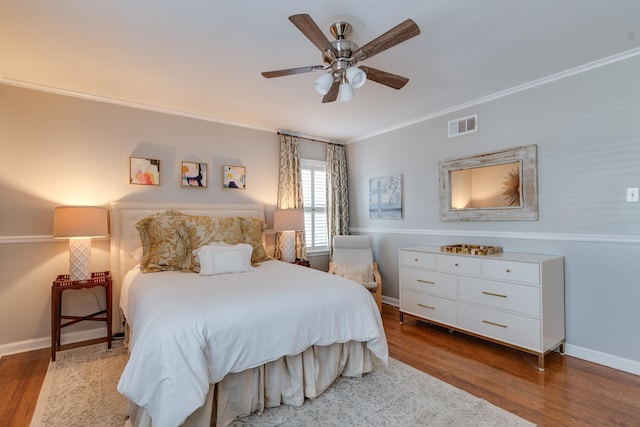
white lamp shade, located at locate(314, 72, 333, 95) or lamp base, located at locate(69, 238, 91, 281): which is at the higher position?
white lamp shade, located at locate(314, 72, 333, 95)

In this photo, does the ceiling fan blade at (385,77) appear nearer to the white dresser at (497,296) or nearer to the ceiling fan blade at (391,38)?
the ceiling fan blade at (391,38)

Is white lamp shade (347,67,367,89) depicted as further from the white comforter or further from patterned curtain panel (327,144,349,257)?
patterned curtain panel (327,144,349,257)

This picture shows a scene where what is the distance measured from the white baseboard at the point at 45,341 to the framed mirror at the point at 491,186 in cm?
408

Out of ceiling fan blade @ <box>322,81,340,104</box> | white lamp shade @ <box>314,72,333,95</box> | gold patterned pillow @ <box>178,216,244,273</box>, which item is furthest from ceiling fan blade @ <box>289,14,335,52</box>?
gold patterned pillow @ <box>178,216,244,273</box>

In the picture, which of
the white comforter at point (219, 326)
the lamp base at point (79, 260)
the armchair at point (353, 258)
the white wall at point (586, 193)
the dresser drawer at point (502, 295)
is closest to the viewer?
the white comforter at point (219, 326)

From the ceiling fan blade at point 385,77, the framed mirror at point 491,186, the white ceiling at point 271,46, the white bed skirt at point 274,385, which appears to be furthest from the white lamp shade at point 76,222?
the framed mirror at point 491,186

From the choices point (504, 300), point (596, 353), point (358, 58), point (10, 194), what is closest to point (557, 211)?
point (504, 300)

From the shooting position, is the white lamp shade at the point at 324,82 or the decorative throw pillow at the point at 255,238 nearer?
the white lamp shade at the point at 324,82

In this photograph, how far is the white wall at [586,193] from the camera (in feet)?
8.39

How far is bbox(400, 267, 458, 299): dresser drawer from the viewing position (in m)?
3.26

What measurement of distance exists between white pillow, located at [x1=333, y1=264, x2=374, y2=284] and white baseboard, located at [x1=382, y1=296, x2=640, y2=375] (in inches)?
83.2

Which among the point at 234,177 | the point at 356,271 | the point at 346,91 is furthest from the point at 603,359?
the point at 234,177

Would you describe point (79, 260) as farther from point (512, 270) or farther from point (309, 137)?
point (512, 270)

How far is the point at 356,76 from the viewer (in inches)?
81.4
